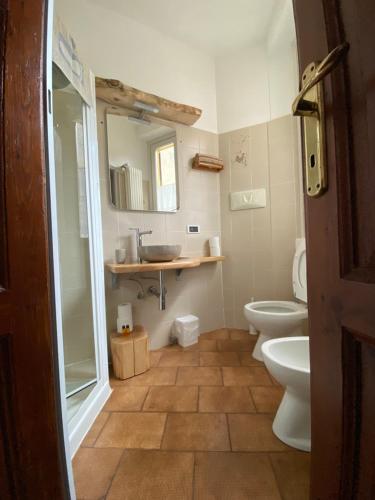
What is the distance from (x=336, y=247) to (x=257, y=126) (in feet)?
6.64

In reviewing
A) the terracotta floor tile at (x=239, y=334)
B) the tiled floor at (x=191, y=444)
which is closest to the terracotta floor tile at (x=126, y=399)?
the tiled floor at (x=191, y=444)

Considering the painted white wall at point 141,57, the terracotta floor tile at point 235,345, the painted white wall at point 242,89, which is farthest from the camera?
the painted white wall at point 242,89

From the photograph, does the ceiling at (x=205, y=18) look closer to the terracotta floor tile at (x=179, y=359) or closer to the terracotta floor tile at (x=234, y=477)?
the terracotta floor tile at (x=179, y=359)

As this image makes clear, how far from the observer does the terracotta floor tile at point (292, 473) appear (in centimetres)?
74

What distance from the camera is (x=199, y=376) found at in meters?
1.44

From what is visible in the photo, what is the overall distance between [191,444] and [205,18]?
2837mm

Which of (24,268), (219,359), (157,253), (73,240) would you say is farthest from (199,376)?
(24,268)

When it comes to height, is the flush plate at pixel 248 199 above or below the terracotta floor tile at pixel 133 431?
above

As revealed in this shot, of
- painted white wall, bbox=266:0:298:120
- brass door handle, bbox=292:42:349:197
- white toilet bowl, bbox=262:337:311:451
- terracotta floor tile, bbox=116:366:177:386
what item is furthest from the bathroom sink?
painted white wall, bbox=266:0:298:120

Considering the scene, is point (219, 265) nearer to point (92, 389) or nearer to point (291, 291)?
point (291, 291)

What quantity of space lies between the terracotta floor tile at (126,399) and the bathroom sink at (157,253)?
836 mm

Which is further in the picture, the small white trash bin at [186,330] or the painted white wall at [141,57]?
the small white trash bin at [186,330]

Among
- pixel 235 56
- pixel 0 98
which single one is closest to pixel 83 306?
pixel 0 98

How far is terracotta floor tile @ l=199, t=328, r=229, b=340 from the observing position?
6.63ft
